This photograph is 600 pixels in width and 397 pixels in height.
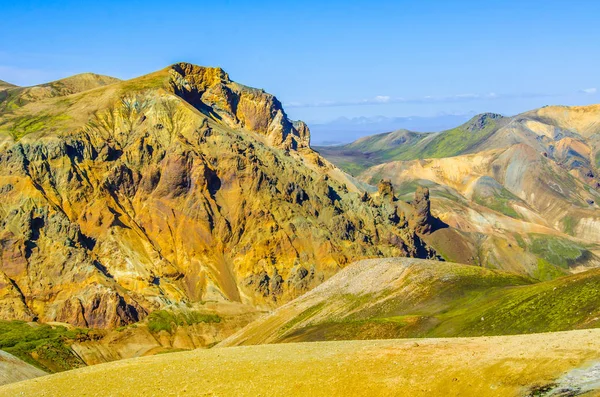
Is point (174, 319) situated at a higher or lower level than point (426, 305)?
lower

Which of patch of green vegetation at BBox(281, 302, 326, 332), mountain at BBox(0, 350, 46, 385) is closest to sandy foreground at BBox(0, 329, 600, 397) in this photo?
mountain at BBox(0, 350, 46, 385)

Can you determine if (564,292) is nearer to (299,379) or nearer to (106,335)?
(299,379)

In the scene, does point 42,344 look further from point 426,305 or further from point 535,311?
point 535,311

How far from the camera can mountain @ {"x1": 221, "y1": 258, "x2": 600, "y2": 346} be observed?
3460 inches

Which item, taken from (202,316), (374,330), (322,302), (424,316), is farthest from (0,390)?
(202,316)

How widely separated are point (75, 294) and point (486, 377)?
158 m

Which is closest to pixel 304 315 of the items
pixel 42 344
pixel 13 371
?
pixel 13 371

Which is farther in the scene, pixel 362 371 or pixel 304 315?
pixel 304 315

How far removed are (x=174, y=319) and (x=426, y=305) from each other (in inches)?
3593

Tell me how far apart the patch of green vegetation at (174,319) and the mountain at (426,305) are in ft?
125

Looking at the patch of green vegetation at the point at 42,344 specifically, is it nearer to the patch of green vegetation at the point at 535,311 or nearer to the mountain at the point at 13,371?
the mountain at the point at 13,371

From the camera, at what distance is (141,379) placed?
205ft

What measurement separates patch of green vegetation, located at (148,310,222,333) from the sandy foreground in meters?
116

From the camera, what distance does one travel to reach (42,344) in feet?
522
